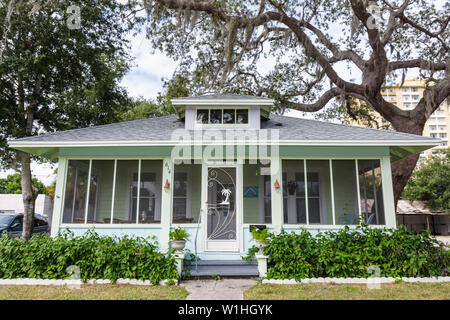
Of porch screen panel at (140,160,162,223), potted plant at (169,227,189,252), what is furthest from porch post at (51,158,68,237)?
potted plant at (169,227,189,252)

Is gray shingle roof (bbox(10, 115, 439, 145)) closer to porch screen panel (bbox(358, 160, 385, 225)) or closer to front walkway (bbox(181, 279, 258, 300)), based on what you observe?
porch screen panel (bbox(358, 160, 385, 225))

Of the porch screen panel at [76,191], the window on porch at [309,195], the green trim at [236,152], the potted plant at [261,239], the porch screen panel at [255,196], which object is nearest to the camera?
the potted plant at [261,239]

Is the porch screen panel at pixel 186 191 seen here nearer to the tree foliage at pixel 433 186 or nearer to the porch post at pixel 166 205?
the porch post at pixel 166 205

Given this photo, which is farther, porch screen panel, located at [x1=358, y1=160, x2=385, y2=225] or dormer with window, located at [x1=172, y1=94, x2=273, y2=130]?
dormer with window, located at [x1=172, y1=94, x2=273, y2=130]

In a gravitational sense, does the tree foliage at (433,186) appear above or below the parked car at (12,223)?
above

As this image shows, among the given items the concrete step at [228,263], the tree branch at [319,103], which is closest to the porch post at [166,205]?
the concrete step at [228,263]

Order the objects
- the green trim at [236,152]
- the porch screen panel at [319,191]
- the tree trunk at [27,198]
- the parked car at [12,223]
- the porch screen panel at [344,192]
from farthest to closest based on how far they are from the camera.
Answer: the tree trunk at [27,198], the parked car at [12,223], the porch screen panel at [319,191], the porch screen panel at [344,192], the green trim at [236,152]

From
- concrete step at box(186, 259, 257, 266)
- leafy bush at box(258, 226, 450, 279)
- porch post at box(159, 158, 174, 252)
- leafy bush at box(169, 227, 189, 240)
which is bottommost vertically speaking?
concrete step at box(186, 259, 257, 266)

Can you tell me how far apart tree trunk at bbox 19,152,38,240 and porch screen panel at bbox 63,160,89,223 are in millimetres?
5051

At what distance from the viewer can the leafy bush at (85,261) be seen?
6.27m

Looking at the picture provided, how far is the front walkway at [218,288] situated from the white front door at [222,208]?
118 centimetres

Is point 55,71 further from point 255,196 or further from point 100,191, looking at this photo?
point 255,196

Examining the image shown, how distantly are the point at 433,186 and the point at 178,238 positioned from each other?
28.2 meters

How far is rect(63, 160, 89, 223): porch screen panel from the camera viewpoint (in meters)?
7.71
